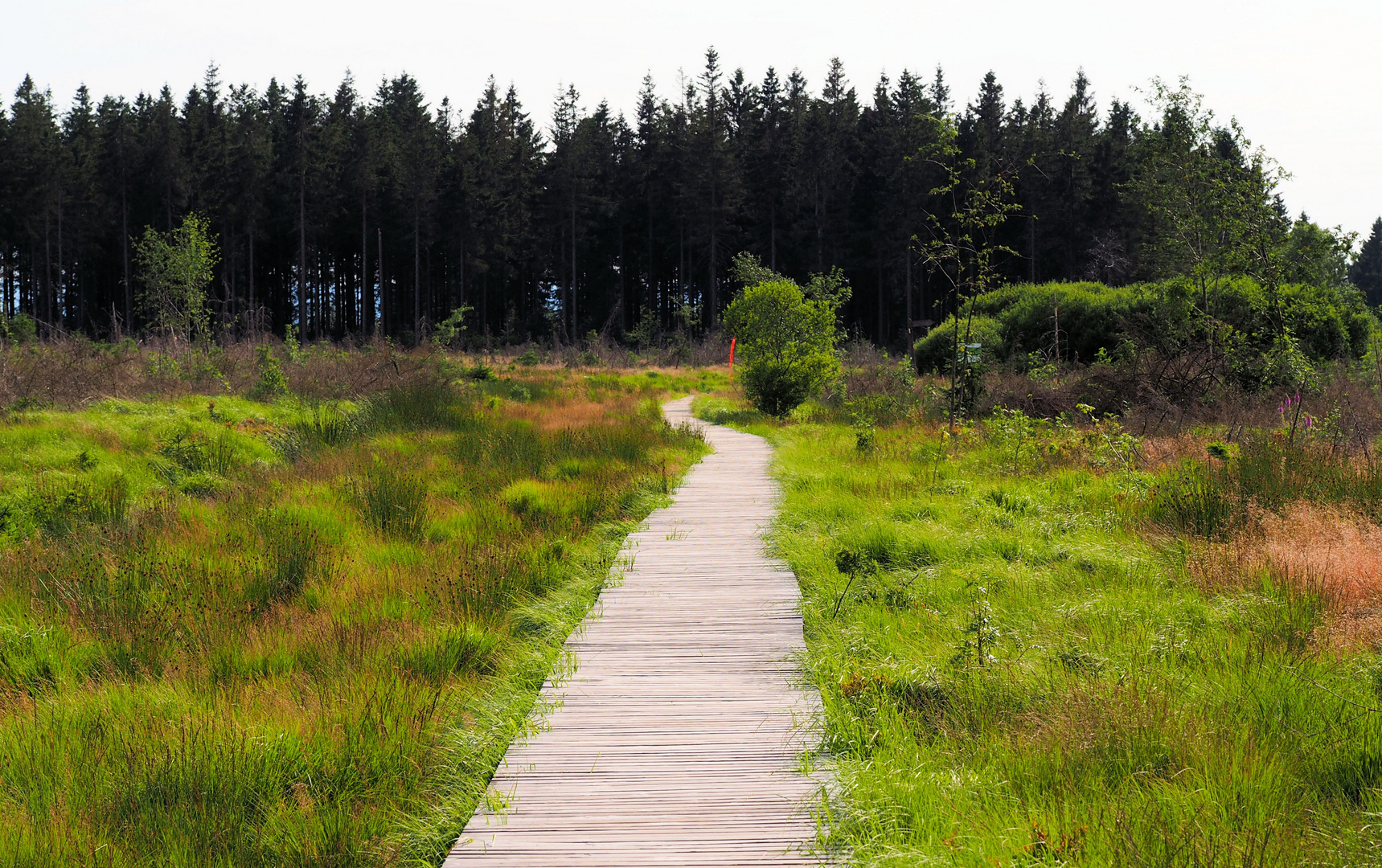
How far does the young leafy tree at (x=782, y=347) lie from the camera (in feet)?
55.7

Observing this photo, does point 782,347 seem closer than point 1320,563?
No

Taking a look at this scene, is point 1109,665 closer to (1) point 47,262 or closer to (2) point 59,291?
(1) point 47,262

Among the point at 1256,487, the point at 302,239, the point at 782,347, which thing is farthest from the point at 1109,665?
the point at 302,239

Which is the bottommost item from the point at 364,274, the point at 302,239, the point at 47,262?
the point at 364,274

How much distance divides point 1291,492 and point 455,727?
21.7 ft

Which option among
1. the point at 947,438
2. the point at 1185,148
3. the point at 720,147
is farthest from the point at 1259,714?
the point at 720,147

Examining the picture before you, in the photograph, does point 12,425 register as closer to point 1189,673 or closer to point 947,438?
point 947,438

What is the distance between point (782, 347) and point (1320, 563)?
12673mm

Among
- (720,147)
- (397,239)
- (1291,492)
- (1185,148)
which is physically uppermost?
(720,147)

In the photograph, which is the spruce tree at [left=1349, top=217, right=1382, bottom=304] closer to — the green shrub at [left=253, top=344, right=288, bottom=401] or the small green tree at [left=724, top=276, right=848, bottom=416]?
the small green tree at [left=724, top=276, right=848, bottom=416]

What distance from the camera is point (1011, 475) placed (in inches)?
358

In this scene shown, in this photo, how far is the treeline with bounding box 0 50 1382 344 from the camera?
46.4m

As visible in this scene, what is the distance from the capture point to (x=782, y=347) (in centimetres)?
1728

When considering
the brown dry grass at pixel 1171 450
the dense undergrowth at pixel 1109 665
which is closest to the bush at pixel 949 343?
the brown dry grass at pixel 1171 450
